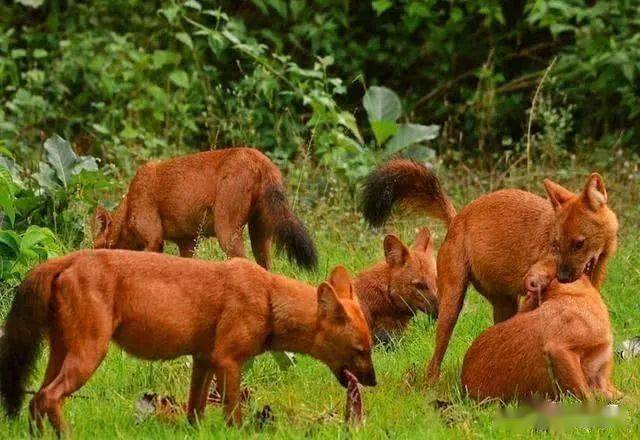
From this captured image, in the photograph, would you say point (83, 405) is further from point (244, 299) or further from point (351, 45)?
point (351, 45)

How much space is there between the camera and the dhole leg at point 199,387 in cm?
657

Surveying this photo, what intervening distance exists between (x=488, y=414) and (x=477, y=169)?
680 centimetres

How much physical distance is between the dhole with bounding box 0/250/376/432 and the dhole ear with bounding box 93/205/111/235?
3.03 metres

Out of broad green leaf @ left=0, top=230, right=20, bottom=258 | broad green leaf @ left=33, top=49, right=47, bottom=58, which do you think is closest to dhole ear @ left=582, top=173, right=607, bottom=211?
broad green leaf @ left=0, top=230, right=20, bottom=258

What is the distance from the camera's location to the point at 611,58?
1257 cm

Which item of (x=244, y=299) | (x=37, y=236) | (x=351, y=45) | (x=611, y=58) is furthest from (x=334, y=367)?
(x=351, y=45)

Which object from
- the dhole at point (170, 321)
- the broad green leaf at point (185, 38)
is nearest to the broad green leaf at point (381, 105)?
the broad green leaf at point (185, 38)

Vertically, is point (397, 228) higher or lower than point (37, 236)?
lower

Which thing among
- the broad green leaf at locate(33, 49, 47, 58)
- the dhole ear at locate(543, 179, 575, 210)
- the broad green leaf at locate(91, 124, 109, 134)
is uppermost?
the dhole ear at locate(543, 179, 575, 210)

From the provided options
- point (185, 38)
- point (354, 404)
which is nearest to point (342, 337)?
point (354, 404)

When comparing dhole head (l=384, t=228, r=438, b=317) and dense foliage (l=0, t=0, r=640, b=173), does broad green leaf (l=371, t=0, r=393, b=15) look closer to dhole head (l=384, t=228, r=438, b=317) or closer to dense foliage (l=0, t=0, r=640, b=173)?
dense foliage (l=0, t=0, r=640, b=173)

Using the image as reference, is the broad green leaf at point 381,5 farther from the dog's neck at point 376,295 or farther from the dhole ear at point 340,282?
the dhole ear at point 340,282

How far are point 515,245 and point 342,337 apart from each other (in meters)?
1.61

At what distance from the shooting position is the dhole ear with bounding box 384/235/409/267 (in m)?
9.05
